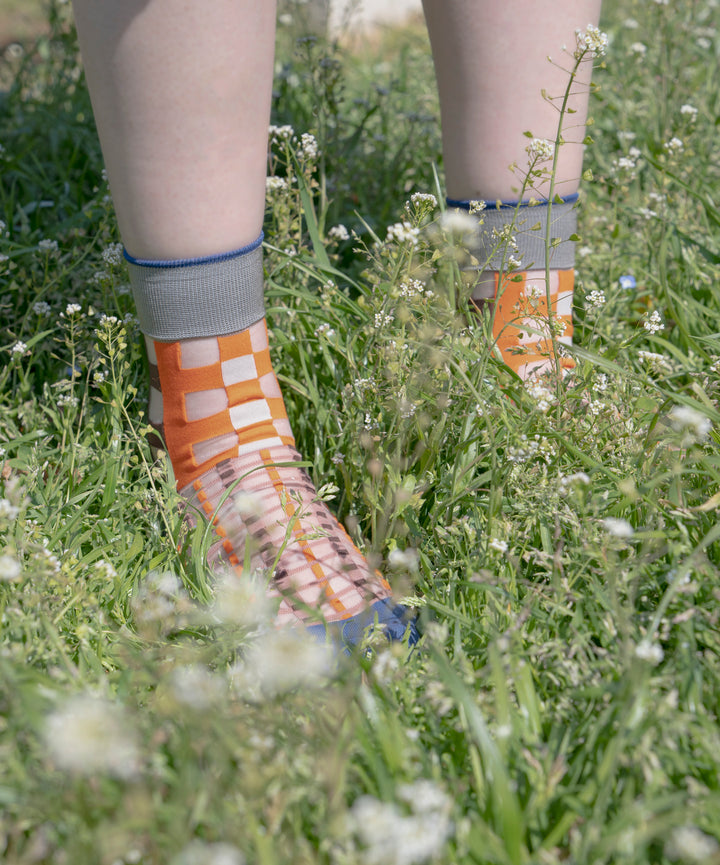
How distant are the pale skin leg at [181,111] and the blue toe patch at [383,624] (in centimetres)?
56

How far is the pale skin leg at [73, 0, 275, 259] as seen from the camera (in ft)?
3.34

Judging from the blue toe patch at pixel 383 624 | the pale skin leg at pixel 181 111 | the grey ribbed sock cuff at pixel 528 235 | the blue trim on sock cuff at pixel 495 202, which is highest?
the pale skin leg at pixel 181 111

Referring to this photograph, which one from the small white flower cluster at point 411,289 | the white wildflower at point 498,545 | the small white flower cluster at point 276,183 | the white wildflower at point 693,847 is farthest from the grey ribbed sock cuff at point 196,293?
the white wildflower at point 693,847

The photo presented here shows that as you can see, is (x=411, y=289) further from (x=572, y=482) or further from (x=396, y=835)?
(x=396, y=835)

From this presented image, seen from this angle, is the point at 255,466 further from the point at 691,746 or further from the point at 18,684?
the point at 691,746

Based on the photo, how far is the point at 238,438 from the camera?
49.1 inches

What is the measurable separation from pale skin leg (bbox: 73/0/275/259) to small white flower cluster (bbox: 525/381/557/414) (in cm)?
49

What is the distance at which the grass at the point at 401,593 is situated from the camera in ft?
2.13

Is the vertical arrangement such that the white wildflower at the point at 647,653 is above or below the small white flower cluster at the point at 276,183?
below

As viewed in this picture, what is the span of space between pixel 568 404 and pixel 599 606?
1.25 ft

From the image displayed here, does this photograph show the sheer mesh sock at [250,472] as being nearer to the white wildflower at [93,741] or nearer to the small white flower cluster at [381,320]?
the small white flower cluster at [381,320]

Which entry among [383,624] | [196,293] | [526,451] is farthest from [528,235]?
[383,624]

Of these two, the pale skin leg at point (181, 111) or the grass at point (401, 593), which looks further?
the pale skin leg at point (181, 111)

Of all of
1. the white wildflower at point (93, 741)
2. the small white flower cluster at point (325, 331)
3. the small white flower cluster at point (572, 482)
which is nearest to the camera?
the white wildflower at point (93, 741)
